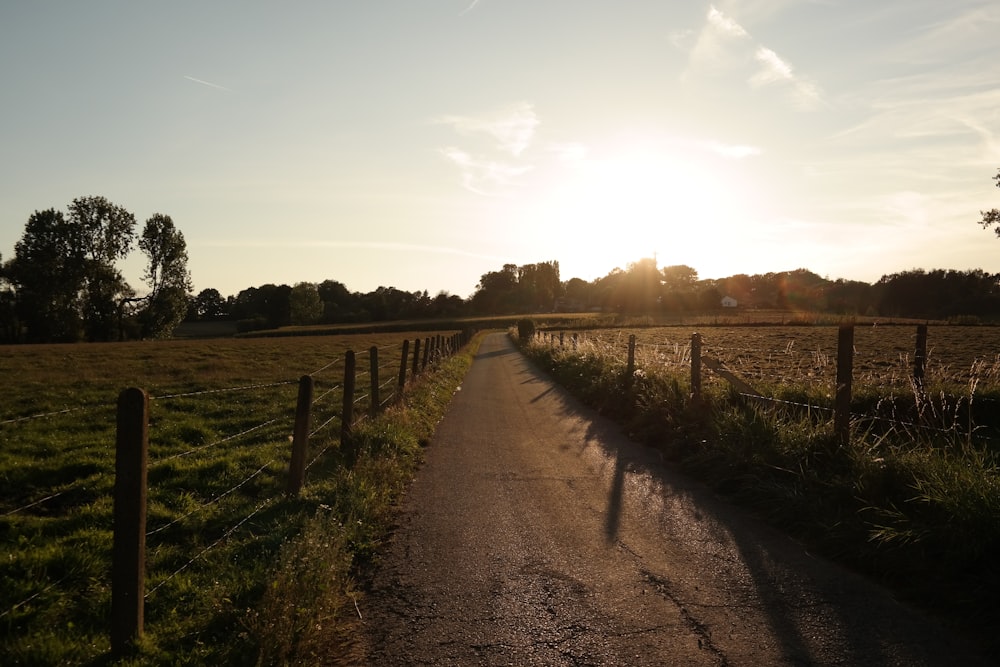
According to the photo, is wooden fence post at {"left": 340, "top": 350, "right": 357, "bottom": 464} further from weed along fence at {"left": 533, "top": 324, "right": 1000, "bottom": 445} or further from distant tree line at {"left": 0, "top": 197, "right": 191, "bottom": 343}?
distant tree line at {"left": 0, "top": 197, "right": 191, "bottom": 343}

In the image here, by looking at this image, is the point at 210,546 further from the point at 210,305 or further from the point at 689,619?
the point at 210,305

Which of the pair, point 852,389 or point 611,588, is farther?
point 852,389

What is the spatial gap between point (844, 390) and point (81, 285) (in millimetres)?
76843

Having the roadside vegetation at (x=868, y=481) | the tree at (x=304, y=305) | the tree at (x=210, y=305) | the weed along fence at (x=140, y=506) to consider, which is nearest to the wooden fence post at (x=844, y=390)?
the roadside vegetation at (x=868, y=481)

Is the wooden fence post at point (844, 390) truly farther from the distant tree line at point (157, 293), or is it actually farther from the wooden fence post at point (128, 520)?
the distant tree line at point (157, 293)

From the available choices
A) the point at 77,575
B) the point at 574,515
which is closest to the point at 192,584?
the point at 77,575

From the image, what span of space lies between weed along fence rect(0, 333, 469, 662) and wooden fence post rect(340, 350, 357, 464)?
0.02 meters

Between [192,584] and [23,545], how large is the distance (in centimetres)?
213

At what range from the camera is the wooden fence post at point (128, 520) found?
12.5 ft

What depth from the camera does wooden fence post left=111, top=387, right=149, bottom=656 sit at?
3.79 meters

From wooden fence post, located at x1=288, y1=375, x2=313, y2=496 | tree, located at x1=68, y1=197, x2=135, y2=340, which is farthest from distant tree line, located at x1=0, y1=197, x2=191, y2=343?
wooden fence post, located at x1=288, y1=375, x2=313, y2=496

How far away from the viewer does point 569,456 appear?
10109 millimetres

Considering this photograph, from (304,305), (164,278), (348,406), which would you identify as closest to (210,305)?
(304,305)

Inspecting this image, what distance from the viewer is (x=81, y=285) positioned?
226 ft
